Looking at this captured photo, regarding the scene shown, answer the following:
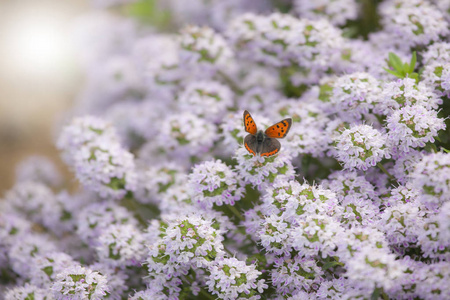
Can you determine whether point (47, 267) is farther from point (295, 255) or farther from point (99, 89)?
point (99, 89)

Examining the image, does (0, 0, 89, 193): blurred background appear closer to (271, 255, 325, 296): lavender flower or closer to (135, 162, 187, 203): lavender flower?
(135, 162, 187, 203): lavender flower

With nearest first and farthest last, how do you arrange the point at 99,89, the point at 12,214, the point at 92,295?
1. the point at 92,295
2. the point at 12,214
3. the point at 99,89

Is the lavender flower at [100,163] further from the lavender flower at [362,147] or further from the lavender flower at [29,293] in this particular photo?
the lavender flower at [362,147]

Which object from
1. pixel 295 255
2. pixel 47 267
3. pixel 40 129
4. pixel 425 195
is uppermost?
pixel 425 195

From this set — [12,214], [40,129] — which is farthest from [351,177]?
[40,129]

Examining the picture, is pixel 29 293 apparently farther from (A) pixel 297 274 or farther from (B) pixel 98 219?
(A) pixel 297 274
